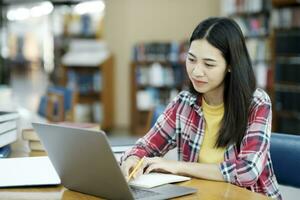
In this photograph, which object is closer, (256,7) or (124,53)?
(256,7)

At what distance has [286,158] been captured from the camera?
6.27 ft

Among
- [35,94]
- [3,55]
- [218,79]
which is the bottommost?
[35,94]

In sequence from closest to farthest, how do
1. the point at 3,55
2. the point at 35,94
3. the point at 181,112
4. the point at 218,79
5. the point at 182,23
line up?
the point at 218,79
the point at 181,112
the point at 182,23
the point at 3,55
the point at 35,94

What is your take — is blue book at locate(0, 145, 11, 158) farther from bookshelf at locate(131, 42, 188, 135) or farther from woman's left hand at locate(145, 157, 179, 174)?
bookshelf at locate(131, 42, 188, 135)

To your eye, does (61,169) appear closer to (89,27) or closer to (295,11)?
(295,11)

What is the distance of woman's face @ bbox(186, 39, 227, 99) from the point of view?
69.5 inches

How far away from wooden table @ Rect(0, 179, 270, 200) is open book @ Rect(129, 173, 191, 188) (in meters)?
0.03

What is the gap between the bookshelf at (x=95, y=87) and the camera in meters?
8.05

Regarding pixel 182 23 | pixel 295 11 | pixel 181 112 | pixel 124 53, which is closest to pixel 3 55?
pixel 124 53

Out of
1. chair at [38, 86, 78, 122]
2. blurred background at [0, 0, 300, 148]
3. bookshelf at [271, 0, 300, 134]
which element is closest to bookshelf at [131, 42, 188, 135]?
blurred background at [0, 0, 300, 148]

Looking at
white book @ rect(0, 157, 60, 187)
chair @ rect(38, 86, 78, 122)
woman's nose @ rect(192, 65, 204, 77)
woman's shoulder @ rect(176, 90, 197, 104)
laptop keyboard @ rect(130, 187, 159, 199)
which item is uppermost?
woman's nose @ rect(192, 65, 204, 77)

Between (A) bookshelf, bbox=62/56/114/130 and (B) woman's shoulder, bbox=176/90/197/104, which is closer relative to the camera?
(B) woman's shoulder, bbox=176/90/197/104

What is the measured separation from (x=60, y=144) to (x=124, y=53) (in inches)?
267

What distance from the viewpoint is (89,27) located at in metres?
8.57
